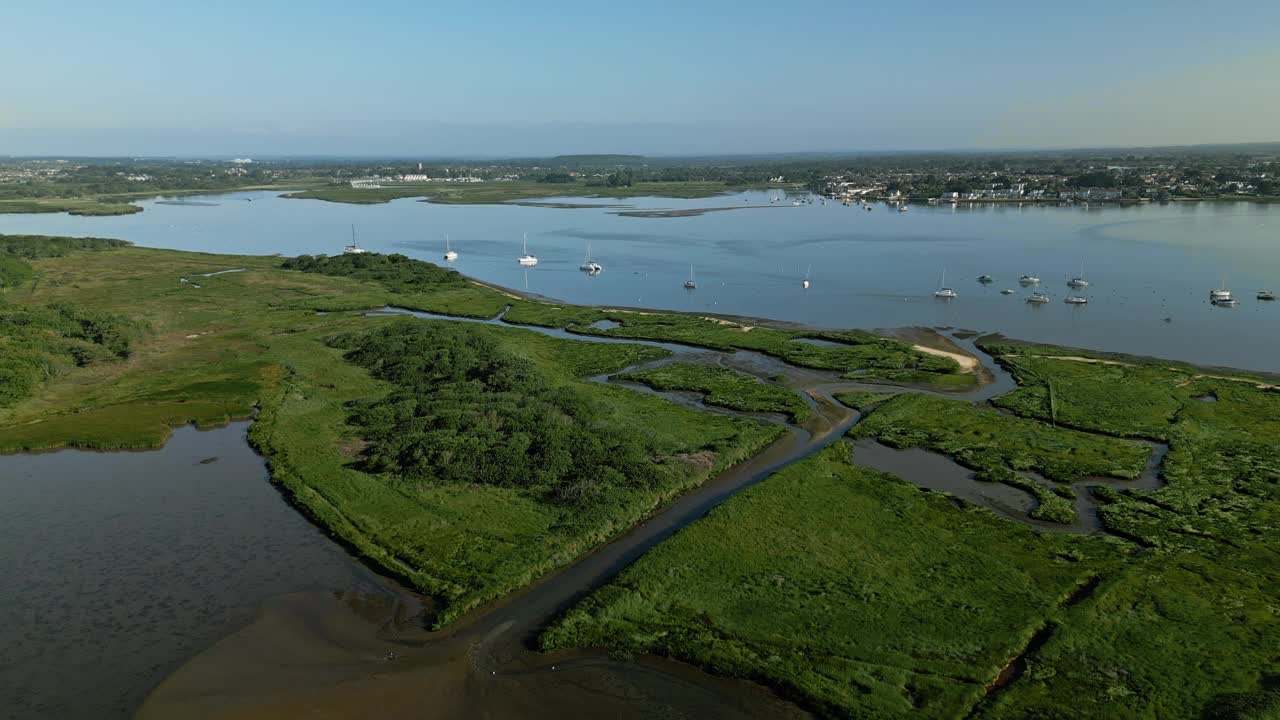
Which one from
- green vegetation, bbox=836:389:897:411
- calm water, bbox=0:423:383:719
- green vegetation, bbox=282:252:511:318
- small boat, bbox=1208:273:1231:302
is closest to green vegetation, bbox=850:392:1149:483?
green vegetation, bbox=836:389:897:411

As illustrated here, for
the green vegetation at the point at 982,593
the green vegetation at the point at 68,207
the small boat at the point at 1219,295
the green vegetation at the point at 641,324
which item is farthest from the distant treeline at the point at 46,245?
the small boat at the point at 1219,295

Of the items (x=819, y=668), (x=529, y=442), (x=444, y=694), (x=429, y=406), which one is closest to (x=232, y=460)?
(x=429, y=406)

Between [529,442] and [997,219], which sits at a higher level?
[997,219]

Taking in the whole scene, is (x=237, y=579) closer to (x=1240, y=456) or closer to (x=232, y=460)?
(x=232, y=460)

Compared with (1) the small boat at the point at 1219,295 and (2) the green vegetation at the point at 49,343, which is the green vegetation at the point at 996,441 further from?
(2) the green vegetation at the point at 49,343

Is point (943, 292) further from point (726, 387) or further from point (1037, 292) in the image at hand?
point (726, 387)

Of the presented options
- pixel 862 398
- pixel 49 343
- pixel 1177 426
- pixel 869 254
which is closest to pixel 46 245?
pixel 49 343

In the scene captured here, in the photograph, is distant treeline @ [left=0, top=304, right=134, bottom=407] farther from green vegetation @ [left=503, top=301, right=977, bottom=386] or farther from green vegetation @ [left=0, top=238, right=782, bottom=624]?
green vegetation @ [left=503, top=301, right=977, bottom=386]
